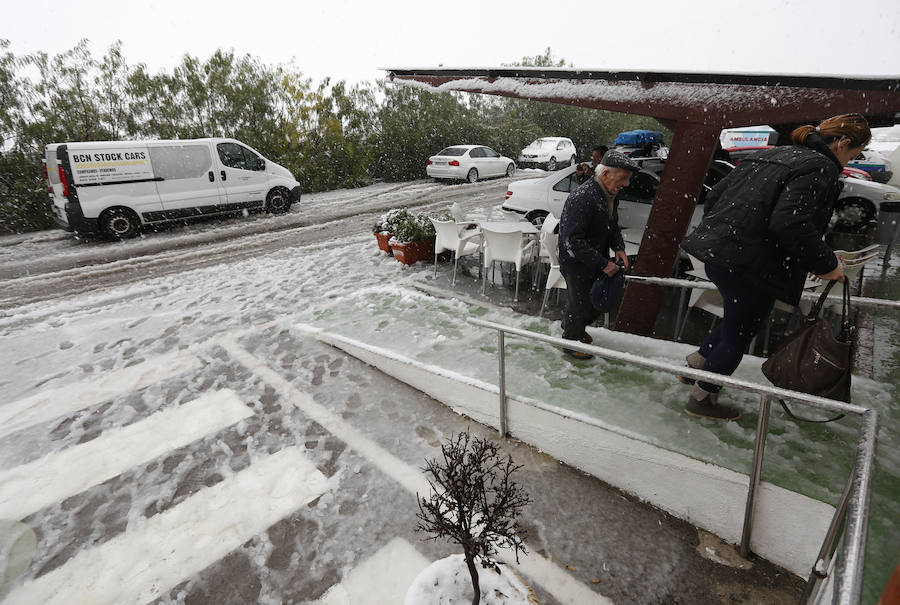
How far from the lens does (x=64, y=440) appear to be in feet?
11.5

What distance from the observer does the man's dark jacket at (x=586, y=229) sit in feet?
10.9

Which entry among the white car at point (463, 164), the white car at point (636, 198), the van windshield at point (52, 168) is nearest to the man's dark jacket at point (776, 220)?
the white car at point (636, 198)

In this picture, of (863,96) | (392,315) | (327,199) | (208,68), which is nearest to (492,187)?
(327,199)

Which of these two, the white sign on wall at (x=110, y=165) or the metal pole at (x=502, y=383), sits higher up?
the white sign on wall at (x=110, y=165)

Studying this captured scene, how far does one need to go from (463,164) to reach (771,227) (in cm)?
1505

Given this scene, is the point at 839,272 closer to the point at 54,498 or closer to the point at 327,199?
the point at 54,498

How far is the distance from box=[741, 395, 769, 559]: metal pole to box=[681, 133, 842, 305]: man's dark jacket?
76 cm

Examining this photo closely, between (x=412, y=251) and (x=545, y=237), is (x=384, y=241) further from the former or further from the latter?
(x=545, y=237)

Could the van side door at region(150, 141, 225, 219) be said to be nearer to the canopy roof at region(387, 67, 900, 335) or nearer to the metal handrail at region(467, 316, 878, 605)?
the canopy roof at region(387, 67, 900, 335)

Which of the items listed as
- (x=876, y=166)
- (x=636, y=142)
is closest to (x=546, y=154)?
(x=636, y=142)

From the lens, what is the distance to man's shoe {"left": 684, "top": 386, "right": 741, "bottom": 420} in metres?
2.79

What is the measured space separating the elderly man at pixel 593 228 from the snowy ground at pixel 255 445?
0.74 meters

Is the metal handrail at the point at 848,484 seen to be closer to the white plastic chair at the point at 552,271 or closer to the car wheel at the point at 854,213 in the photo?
the white plastic chair at the point at 552,271

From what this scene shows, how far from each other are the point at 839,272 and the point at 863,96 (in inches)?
68.3
